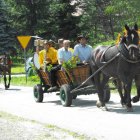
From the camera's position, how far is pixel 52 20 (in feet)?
155

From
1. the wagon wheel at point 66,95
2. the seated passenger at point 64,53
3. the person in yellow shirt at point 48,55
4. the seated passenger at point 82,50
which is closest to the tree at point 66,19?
the person in yellow shirt at point 48,55

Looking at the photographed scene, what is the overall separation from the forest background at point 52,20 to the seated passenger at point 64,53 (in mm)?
23169

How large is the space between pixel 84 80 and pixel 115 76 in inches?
65.4

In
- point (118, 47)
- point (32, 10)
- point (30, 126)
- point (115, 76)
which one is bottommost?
point (30, 126)

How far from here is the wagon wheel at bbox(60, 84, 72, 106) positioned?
42.3 feet

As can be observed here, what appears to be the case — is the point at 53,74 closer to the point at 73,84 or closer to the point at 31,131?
the point at 73,84

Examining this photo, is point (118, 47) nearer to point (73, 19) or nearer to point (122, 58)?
point (122, 58)

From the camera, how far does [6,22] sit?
55875 mm

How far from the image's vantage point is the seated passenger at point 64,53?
45.1 feet

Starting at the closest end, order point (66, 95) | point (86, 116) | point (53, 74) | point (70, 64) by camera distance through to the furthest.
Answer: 1. point (86, 116)
2. point (66, 95)
3. point (70, 64)
4. point (53, 74)

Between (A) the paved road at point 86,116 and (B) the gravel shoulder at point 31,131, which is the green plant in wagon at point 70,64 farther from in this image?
(B) the gravel shoulder at point 31,131

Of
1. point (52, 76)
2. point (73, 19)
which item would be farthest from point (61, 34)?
point (52, 76)

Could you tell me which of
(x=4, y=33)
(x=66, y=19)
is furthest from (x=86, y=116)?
(x=4, y=33)

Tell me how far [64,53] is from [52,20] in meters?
33.5
